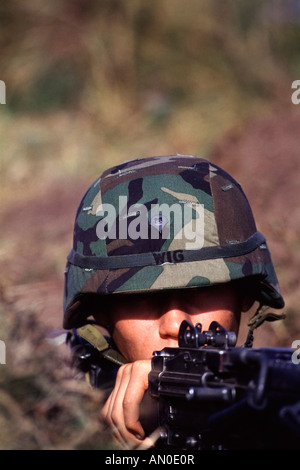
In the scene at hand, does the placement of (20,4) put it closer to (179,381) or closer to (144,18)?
(144,18)

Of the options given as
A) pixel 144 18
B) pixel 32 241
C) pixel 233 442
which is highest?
pixel 144 18

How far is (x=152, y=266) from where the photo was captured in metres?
2.79

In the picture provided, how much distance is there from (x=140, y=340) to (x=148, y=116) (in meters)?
8.27

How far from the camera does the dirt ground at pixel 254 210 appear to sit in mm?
4426

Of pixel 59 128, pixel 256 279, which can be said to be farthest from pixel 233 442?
pixel 59 128

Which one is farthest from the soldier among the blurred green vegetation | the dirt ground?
the blurred green vegetation

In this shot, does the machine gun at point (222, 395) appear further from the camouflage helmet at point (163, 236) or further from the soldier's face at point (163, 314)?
the camouflage helmet at point (163, 236)

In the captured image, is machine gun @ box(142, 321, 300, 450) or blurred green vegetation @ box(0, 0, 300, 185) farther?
blurred green vegetation @ box(0, 0, 300, 185)

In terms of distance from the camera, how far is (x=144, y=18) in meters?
11.5

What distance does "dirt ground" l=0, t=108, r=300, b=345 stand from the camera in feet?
14.5

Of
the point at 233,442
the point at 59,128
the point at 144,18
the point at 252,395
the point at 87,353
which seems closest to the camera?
the point at 252,395

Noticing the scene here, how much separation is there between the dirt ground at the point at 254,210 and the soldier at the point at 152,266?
34 centimetres

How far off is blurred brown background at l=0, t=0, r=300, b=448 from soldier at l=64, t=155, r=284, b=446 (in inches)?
100

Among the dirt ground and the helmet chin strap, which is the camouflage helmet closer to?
the helmet chin strap
